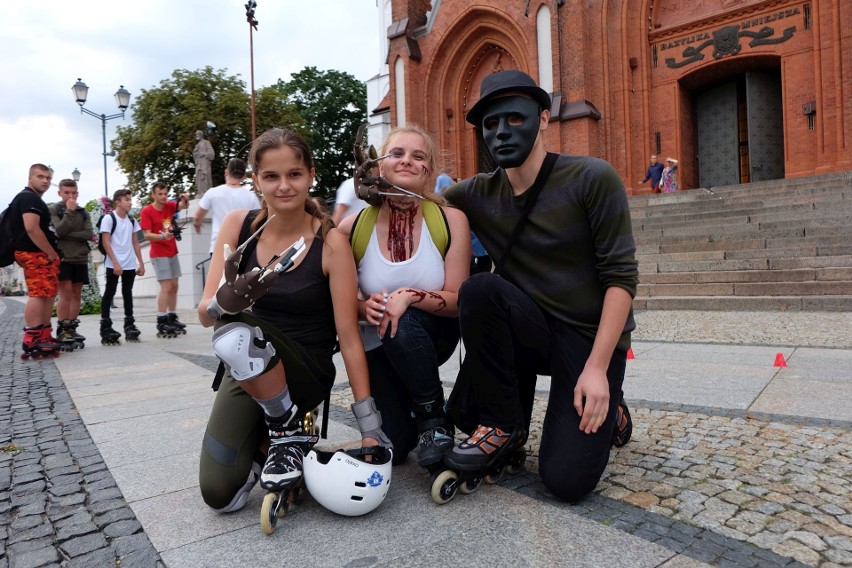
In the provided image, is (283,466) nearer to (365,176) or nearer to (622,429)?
(365,176)

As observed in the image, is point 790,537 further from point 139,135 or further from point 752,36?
point 139,135

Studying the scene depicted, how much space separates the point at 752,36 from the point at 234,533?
747 inches

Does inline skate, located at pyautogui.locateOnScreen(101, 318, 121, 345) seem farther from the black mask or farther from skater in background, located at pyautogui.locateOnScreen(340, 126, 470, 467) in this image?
the black mask

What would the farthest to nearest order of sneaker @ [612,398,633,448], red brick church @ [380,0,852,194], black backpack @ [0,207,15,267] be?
red brick church @ [380,0,852,194] < black backpack @ [0,207,15,267] < sneaker @ [612,398,633,448]

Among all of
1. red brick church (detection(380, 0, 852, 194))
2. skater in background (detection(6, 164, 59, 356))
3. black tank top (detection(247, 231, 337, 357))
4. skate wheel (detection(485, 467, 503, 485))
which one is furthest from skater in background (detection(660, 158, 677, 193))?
black tank top (detection(247, 231, 337, 357))

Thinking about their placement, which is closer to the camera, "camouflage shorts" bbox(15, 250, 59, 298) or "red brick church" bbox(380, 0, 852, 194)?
"camouflage shorts" bbox(15, 250, 59, 298)

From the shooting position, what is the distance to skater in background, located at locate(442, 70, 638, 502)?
2.05 meters

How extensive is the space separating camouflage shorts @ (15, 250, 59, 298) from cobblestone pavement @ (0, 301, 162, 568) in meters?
2.56

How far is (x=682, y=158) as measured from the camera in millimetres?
17375

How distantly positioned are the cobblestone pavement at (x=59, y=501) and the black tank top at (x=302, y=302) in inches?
34.4

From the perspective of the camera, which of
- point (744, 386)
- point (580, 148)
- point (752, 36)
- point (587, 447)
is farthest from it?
point (580, 148)

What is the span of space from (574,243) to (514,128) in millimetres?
517

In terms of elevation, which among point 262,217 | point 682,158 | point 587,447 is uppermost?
point 682,158

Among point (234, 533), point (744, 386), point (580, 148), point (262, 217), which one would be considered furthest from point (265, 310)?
point (580, 148)
